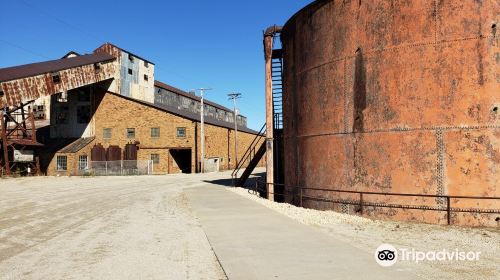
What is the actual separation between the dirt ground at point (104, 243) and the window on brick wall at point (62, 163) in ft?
86.6

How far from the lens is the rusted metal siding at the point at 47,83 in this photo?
107 feet

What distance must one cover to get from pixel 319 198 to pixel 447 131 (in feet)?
14.5

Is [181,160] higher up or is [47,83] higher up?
[47,83]

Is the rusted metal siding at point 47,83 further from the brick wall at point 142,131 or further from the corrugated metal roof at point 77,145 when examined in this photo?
the corrugated metal roof at point 77,145

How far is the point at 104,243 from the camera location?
878 cm

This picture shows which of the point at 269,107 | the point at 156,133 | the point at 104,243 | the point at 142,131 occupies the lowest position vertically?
the point at 104,243

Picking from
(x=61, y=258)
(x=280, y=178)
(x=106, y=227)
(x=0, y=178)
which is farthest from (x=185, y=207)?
(x=0, y=178)

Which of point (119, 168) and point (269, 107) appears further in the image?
point (119, 168)

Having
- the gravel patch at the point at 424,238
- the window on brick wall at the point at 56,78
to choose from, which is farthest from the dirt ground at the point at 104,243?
the window on brick wall at the point at 56,78

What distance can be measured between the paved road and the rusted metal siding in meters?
27.9

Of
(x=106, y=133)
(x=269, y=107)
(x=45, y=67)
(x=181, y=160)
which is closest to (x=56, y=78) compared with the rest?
(x=45, y=67)

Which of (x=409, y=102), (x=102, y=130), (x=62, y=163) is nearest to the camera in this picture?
(x=409, y=102)

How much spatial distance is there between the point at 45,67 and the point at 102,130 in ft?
27.2

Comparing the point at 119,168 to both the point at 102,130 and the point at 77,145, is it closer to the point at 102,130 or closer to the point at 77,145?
the point at 102,130
